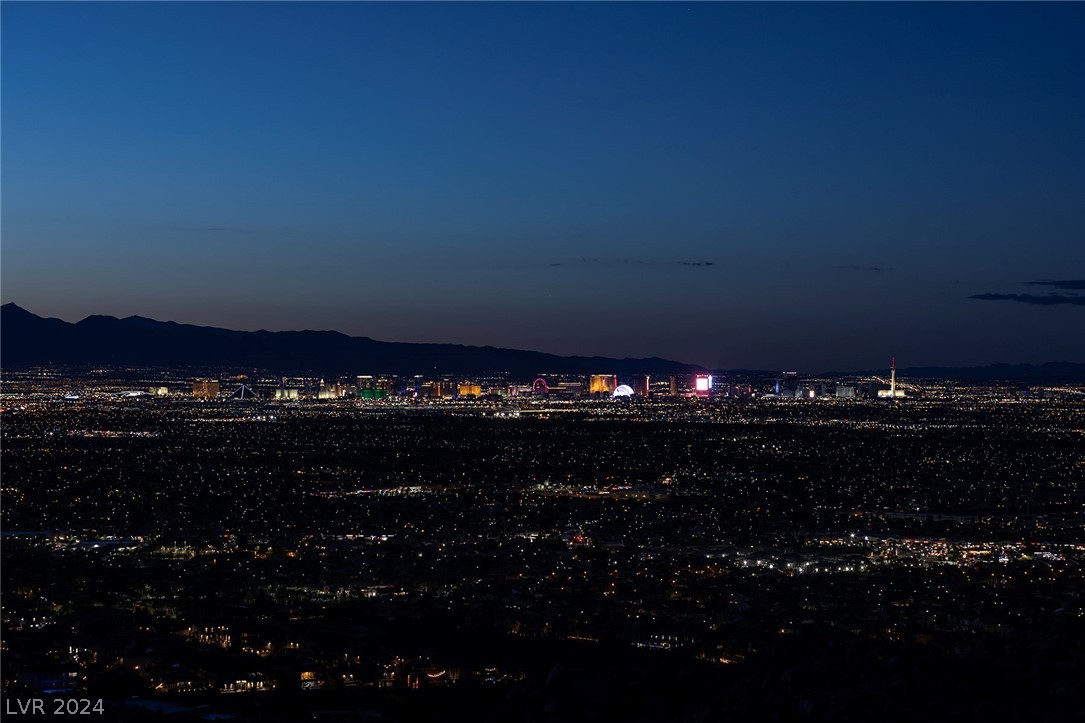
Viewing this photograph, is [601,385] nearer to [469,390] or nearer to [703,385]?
[703,385]

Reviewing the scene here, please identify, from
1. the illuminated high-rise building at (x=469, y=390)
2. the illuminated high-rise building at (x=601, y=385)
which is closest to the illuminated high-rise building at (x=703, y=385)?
the illuminated high-rise building at (x=601, y=385)

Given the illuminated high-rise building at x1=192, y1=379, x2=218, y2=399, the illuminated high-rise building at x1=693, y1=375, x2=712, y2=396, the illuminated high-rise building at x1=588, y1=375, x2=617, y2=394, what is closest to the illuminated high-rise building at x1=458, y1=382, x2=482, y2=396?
the illuminated high-rise building at x1=588, y1=375, x2=617, y2=394

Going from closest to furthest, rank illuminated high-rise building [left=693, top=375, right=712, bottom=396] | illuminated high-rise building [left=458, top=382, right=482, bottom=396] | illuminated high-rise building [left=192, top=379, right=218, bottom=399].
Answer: illuminated high-rise building [left=192, top=379, right=218, bottom=399] < illuminated high-rise building [left=458, top=382, right=482, bottom=396] < illuminated high-rise building [left=693, top=375, right=712, bottom=396]

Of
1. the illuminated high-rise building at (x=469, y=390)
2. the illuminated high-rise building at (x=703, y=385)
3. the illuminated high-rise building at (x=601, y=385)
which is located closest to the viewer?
the illuminated high-rise building at (x=469, y=390)

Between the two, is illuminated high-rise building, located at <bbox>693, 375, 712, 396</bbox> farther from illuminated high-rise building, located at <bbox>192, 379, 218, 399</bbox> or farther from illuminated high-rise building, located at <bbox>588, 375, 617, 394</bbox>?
illuminated high-rise building, located at <bbox>192, 379, 218, 399</bbox>

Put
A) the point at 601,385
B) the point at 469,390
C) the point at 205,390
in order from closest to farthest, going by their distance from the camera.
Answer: the point at 205,390 → the point at 469,390 → the point at 601,385

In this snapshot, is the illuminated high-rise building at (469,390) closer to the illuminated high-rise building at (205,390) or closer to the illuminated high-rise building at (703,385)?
the illuminated high-rise building at (205,390)

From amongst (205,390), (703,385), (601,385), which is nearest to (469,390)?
(601,385)

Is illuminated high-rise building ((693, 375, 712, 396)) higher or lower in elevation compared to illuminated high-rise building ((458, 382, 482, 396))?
higher

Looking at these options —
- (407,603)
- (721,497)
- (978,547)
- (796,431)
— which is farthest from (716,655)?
(796,431)

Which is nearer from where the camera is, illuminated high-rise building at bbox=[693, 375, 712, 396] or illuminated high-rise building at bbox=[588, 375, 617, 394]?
illuminated high-rise building at bbox=[588, 375, 617, 394]
